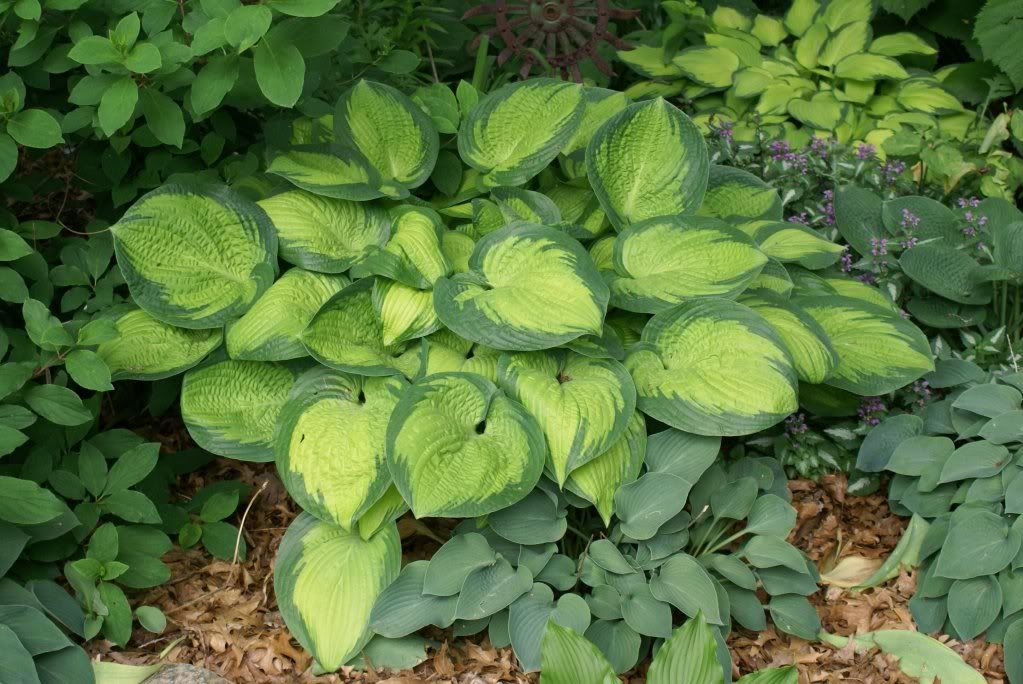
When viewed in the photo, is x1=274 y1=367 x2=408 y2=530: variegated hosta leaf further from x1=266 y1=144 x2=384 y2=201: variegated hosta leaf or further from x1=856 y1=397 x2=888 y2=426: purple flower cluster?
x1=856 y1=397 x2=888 y2=426: purple flower cluster

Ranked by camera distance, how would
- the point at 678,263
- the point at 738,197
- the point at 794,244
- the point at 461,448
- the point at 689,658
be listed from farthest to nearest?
the point at 738,197 → the point at 794,244 → the point at 678,263 → the point at 461,448 → the point at 689,658

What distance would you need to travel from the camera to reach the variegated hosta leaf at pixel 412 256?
8.27 ft

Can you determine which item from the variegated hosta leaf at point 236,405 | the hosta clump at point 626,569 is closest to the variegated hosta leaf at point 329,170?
the variegated hosta leaf at point 236,405

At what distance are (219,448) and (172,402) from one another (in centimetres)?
57

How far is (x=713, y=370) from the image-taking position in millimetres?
2432

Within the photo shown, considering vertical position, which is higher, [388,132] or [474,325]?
[388,132]

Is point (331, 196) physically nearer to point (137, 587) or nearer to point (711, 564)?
point (137, 587)

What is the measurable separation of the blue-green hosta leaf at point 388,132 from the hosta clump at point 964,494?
1.45 metres

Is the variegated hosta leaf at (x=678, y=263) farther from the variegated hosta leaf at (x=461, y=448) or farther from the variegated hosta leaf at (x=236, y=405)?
the variegated hosta leaf at (x=236, y=405)

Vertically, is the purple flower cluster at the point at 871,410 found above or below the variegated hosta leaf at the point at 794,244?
below

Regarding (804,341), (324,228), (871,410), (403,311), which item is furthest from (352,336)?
(871,410)

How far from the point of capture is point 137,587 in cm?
239

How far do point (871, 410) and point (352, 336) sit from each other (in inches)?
55.4

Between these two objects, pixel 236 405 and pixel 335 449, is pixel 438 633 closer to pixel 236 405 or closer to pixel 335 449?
pixel 335 449
